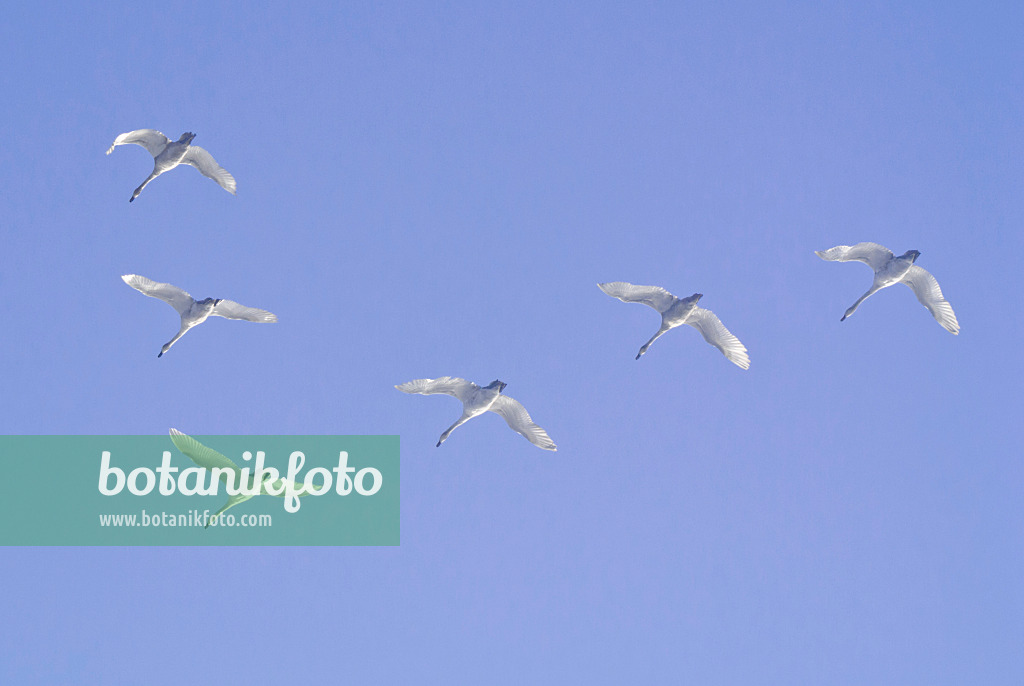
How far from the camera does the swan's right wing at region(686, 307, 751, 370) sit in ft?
140

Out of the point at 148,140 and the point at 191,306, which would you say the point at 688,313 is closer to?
the point at 191,306

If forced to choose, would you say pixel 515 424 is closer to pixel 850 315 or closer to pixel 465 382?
pixel 465 382

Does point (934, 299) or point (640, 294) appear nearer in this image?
point (640, 294)

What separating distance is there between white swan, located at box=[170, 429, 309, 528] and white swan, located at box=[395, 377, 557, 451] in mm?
6189

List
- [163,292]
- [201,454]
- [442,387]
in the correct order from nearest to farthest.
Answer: [201,454], [442,387], [163,292]

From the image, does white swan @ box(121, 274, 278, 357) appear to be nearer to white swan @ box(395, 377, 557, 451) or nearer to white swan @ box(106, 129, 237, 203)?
white swan @ box(106, 129, 237, 203)

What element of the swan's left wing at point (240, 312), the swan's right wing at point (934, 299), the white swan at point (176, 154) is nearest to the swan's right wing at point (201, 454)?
the swan's left wing at point (240, 312)

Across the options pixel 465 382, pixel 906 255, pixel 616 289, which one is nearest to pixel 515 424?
pixel 465 382

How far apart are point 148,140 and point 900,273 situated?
3167 cm

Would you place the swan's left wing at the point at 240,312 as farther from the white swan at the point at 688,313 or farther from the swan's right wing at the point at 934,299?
the swan's right wing at the point at 934,299

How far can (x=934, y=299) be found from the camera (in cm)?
4488

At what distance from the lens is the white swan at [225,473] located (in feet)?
128

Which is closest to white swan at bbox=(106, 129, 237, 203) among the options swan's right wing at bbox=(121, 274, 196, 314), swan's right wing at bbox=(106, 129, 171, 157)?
swan's right wing at bbox=(106, 129, 171, 157)

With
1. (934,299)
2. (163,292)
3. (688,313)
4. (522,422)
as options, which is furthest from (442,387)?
(934,299)
